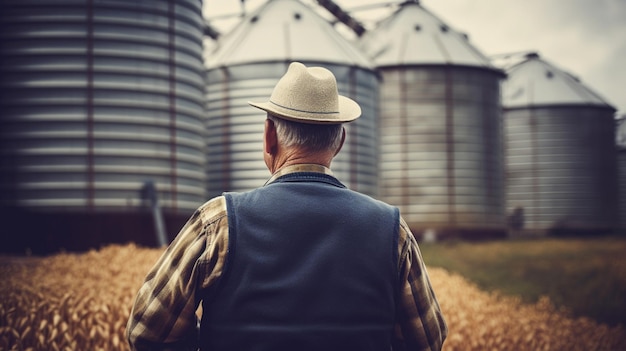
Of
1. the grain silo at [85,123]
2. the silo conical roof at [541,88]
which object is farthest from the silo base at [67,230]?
the silo conical roof at [541,88]

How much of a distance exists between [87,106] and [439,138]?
44.2 ft

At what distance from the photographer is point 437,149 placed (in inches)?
945

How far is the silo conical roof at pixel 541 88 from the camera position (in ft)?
102

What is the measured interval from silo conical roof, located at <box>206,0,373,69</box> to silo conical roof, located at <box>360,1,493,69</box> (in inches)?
185

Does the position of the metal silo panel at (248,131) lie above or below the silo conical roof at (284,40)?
below

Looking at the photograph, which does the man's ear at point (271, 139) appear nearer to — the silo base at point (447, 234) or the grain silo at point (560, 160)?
the silo base at point (447, 234)

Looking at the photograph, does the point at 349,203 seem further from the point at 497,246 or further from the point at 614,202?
the point at 614,202

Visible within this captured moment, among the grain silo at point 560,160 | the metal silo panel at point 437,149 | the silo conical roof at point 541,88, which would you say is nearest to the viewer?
the metal silo panel at point 437,149

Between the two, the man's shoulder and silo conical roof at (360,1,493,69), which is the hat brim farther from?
silo conical roof at (360,1,493,69)

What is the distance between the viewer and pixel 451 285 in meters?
9.98

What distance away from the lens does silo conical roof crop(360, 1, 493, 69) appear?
81.4ft

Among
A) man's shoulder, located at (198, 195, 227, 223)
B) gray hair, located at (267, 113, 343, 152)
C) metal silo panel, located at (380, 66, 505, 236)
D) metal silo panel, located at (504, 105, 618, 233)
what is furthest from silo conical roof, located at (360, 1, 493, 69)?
man's shoulder, located at (198, 195, 227, 223)

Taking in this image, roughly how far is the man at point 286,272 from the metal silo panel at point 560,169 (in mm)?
28732

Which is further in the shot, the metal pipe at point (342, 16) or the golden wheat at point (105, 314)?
→ the metal pipe at point (342, 16)
